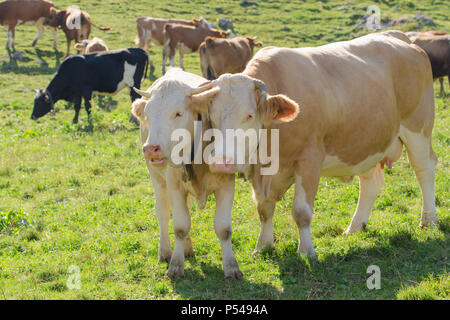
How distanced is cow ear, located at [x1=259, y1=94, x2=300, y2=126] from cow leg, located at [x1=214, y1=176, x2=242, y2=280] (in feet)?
2.35

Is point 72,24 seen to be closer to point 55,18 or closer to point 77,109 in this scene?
point 55,18

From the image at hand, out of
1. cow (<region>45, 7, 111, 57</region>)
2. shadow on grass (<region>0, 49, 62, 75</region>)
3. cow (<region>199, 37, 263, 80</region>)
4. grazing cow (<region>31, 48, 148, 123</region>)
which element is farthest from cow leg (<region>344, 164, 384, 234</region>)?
cow (<region>45, 7, 111, 57</region>)

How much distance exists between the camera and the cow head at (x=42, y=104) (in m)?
14.9

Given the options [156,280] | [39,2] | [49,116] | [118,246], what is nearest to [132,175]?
[118,246]

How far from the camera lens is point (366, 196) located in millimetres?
7391

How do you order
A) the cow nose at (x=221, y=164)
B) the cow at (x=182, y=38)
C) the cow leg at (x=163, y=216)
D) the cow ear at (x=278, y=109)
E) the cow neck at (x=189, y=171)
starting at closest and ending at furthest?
the cow nose at (x=221, y=164), the cow ear at (x=278, y=109), the cow neck at (x=189, y=171), the cow leg at (x=163, y=216), the cow at (x=182, y=38)

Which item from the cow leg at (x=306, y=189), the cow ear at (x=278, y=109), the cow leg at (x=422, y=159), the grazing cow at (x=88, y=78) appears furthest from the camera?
the grazing cow at (x=88, y=78)

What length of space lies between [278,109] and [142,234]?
9.07 feet

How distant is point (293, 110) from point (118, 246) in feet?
9.26

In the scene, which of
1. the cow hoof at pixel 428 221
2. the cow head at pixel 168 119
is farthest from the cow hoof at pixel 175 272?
the cow hoof at pixel 428 221

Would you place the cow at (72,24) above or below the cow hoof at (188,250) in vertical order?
below

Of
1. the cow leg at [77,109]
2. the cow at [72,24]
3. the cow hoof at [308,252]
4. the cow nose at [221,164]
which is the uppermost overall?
the cow nose at [221,164]

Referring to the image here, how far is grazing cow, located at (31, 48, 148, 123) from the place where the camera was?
15111 mm

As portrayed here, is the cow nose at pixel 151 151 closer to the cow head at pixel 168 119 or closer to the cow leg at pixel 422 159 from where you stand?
the cow head at pixel 168 119
